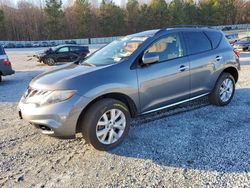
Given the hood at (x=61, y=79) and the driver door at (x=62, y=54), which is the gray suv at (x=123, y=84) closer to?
the hood at (x=61, y=79)

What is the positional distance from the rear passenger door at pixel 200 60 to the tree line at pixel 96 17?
67.6m

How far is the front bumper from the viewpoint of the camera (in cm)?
386

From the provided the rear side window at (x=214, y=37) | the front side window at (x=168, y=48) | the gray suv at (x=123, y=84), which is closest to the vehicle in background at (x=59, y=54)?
the rear side window at (x=214, y=37)

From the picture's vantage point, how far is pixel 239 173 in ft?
11.3

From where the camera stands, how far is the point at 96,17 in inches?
2945

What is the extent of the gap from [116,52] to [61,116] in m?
1.69

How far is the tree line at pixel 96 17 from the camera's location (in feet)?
232

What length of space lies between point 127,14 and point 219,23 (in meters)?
31.0

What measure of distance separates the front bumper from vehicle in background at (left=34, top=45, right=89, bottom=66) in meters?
15.7

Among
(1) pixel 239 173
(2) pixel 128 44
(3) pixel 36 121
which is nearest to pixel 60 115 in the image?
(3) pixel 36 121

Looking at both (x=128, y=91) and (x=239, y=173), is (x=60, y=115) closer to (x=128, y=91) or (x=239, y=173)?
(x=128, y=91)

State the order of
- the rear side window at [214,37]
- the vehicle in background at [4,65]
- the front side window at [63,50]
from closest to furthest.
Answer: the rear side window at [214,37] → the vehicle in background at [4,65] → the front side window at [63,50]

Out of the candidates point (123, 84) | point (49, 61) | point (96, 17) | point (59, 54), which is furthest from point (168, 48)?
point (96, 17)

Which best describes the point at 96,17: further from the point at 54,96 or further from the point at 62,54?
the point at 54,96
